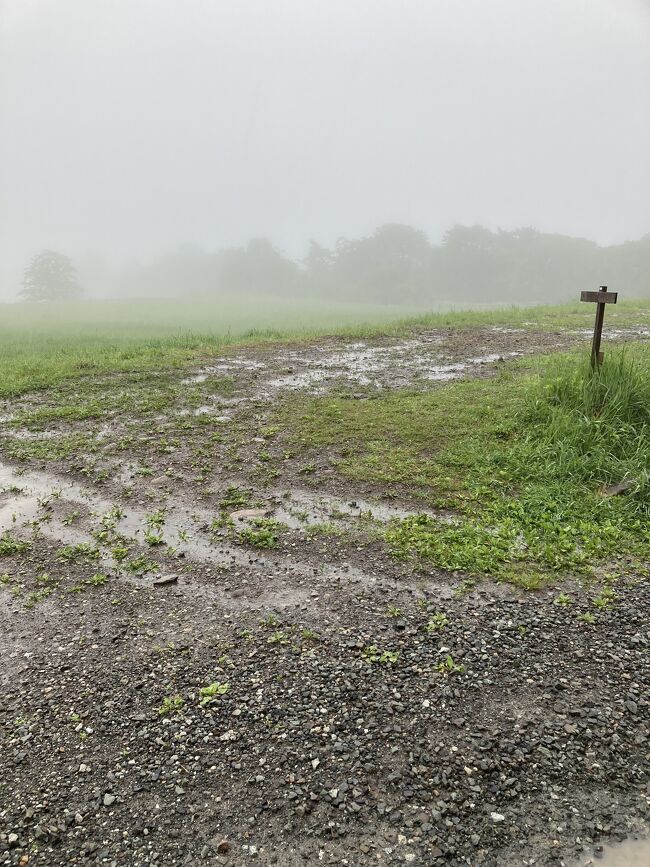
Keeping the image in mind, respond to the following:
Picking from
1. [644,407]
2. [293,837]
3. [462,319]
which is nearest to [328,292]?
[462,319]

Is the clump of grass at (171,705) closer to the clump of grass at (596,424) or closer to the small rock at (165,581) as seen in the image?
the small rock at (165,581)

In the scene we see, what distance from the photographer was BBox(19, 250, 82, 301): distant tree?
76.8m

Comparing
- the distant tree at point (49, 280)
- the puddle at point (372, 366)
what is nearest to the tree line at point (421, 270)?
the distant tree at point (49, 280)

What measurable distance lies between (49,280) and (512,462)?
84.6 metres

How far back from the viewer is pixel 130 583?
200 inches

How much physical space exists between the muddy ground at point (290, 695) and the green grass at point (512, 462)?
1.42 feet

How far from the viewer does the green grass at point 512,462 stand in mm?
5383

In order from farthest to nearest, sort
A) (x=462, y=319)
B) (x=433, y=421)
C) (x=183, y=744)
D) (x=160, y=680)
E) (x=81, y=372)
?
(x=462, y=319)
(x=81, y=372)
(x=433, y=421)
(x=160, y=680)
(x=183, y=744)

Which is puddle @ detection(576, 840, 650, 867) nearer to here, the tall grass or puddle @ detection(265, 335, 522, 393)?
the tall grass

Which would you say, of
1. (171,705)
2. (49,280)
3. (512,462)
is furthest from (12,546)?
(49,280)

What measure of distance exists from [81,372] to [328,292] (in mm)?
75675

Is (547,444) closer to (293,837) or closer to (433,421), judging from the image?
(433,421)

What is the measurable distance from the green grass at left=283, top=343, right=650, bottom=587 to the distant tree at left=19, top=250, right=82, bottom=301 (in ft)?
260

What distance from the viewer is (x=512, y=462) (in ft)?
23.4
